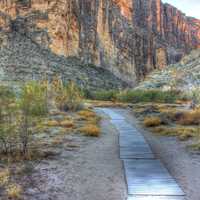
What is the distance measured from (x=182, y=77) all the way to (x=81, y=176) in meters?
44.7

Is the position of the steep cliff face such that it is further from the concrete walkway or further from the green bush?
the concrete walkway

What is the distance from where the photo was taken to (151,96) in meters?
49.7

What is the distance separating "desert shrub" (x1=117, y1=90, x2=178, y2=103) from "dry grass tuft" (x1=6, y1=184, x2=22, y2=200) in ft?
136

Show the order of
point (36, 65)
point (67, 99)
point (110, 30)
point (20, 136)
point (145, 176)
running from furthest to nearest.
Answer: point (110, 30), point (36, 65), point (67, 99), point (20, 136), point (145, 176)

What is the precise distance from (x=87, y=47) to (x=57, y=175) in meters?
77.9

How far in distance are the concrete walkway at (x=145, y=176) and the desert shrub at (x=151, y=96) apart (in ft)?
119

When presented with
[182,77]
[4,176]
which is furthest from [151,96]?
[4,176]

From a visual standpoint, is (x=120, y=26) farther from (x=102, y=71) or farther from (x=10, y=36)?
(x=10, y=36)

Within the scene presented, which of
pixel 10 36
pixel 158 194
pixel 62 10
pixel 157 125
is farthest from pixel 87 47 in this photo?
pixel 158 194

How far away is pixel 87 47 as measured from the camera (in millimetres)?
85438

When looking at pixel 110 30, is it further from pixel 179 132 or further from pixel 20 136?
pixel 20 136

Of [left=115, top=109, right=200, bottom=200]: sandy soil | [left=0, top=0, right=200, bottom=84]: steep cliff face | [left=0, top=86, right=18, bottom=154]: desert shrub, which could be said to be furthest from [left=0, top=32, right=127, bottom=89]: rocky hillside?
[left=115, top=109, right=200, bottom=200]: sandy soil

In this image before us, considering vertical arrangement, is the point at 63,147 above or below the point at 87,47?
below

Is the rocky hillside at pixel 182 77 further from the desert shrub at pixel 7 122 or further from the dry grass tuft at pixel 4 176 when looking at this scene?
the dry grass tuft at pixel 4 176
